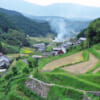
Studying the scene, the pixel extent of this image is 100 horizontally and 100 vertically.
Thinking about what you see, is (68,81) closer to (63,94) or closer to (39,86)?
(63,94)

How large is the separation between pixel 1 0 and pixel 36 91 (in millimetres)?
117769

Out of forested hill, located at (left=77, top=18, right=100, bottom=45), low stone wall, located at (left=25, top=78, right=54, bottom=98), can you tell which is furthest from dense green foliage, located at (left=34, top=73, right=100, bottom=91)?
forested hill, located at (left=77, top=18, right=100, bottom=45)

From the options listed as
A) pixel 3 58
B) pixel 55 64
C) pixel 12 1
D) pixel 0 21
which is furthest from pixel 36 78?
pixel 12 1

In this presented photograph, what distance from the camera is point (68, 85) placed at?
34.2 feet

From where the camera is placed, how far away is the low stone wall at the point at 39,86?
1070 cm

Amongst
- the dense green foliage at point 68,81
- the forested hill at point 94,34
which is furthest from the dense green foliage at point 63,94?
the forested hill at point 94,34

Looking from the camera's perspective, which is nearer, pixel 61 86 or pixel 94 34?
pixel 61 86

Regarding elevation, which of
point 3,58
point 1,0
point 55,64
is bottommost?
point 3,58

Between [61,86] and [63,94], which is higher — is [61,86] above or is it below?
above

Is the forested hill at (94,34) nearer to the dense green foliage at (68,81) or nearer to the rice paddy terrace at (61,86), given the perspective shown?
the rice paddy terrace at (61,86)

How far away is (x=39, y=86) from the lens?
36.4 feet

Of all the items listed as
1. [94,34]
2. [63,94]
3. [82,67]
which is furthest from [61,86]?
[94,34]

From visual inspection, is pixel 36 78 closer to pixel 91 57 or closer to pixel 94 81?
pixel 94 81

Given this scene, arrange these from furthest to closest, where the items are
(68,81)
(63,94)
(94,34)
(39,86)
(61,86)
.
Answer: (94,34) → (39,86) → (68,81) → (61,86) → (63,94)
